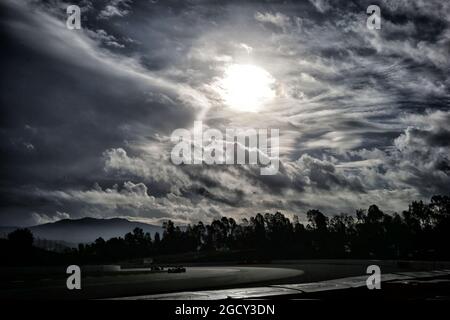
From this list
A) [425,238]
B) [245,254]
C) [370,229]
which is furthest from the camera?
[370,229]

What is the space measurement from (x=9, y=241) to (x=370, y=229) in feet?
480
